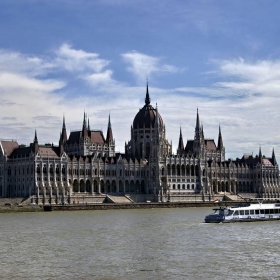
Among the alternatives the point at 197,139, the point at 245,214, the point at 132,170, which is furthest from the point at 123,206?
the point at 245,214

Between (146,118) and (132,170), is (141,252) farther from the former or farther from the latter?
(146,118)

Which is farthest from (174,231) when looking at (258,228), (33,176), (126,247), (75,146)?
(75,146)

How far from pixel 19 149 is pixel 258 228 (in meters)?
82.6

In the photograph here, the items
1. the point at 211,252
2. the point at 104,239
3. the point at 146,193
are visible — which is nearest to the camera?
the point at 211,252

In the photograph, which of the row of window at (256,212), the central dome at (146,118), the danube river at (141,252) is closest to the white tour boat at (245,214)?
the row of window at (256,212)

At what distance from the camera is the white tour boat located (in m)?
77.1

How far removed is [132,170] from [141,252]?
105 metres

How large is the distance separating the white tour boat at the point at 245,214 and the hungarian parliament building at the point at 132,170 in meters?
56.4

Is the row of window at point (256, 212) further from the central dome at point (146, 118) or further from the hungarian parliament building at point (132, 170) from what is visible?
the central dome at point (146, 118)

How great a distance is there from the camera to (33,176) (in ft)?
436

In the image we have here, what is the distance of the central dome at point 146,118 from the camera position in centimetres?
16500

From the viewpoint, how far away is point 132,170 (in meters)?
152

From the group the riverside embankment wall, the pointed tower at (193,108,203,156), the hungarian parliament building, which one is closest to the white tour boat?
the riverside embankment wall

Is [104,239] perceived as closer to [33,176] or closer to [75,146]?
[33,176]
